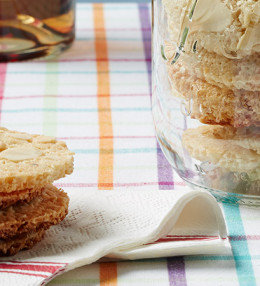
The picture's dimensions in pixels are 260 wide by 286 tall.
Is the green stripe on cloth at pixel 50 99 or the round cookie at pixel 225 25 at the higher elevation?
the round cookie at pixel 225 25

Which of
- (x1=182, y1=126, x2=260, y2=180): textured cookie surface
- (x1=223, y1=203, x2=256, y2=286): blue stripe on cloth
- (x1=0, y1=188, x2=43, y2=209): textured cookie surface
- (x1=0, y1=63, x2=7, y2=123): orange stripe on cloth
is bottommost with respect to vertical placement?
(x1=0, y1=63, x2=7, y2=123): orange stripe on cloth

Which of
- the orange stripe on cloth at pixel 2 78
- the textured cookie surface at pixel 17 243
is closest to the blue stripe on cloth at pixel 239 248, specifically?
the textured cookie surface at pixel 17 243

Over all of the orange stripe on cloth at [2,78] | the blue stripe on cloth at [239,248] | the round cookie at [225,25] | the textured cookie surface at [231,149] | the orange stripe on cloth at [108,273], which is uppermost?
the round cookie at [225,25]

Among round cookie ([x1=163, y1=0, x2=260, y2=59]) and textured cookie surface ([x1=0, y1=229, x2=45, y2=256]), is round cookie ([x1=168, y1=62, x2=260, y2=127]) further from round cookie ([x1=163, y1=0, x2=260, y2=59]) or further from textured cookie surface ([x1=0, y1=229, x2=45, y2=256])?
textured cookie surface ([x1=0, y1=229, x2=45, y2=256])

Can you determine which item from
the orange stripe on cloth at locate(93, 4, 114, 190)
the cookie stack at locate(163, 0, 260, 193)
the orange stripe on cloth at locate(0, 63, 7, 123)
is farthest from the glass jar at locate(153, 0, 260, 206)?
the orange stripe on cloth at locate(0, 63, 7, 123)

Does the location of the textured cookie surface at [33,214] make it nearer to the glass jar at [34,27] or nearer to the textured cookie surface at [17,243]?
the textured cookie surface at [17,243]

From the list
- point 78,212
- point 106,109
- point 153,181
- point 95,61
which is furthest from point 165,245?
point 95,61
